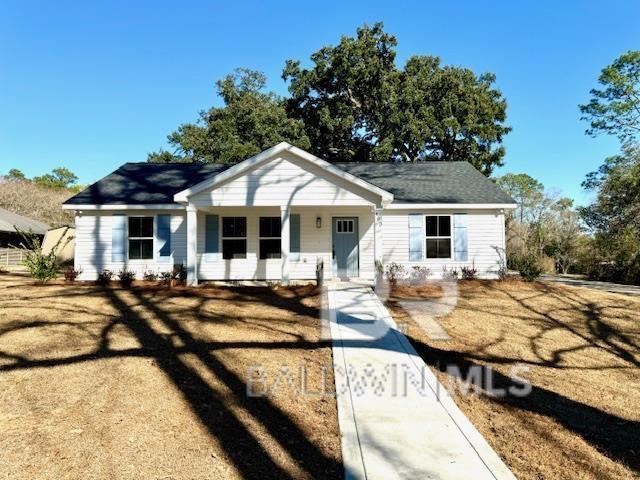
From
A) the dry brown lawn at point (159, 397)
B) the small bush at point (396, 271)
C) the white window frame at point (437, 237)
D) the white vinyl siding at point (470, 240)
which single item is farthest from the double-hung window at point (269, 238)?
the dry brown lawn at point (159, 397)

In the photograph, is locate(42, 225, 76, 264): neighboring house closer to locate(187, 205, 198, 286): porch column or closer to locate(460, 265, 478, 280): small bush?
locate(187, 205, 198, 286): porch column

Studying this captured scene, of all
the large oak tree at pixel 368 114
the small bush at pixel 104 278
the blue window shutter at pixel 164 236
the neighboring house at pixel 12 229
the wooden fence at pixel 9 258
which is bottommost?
the small bush at pixel 104 278

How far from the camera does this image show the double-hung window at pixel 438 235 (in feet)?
48.5

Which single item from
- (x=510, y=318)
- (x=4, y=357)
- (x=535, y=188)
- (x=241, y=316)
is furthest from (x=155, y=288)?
(x=535, y=188)

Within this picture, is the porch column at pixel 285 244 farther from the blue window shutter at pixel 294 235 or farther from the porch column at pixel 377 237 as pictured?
the porch column at pixel 377 237

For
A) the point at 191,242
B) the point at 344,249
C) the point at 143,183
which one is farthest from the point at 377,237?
the point at 143,183

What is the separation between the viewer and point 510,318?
31.5 ft

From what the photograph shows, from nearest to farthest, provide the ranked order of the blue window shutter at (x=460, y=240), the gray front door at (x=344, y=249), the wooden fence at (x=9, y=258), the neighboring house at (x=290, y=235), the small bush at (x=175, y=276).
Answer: the small bush at (x=175, y=276), the neighboring house at (x=290, y=235), the blue window shutter at (x=460, y=240), the gray front door at (x=344, y=249), the wooden fence at (x=9, y=258)

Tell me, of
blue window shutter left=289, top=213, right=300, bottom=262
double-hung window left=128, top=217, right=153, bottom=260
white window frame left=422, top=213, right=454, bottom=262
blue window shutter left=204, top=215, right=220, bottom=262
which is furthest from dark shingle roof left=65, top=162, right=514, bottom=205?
blue window shutter left=289, top=213, right=300, bottom=262

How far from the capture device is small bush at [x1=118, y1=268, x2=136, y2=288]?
43.3 ft

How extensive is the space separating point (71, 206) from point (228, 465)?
13.4 m

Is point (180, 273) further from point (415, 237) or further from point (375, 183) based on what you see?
point (375, 183)

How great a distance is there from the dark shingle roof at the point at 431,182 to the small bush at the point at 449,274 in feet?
7.83

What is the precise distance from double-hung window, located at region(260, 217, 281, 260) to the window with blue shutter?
4621mm
